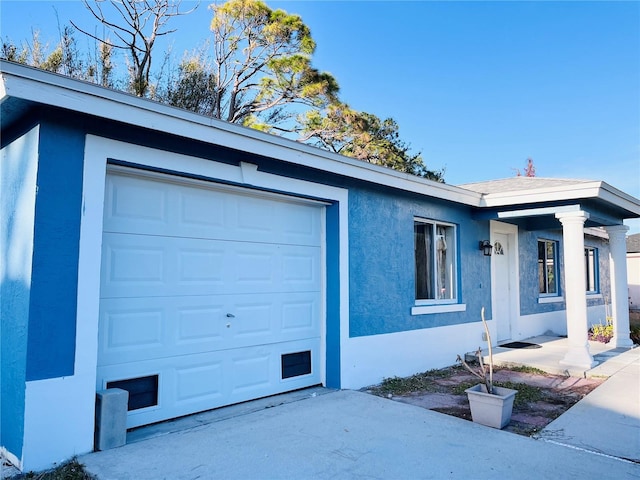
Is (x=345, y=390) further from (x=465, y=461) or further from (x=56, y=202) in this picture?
(x=56, y=202)

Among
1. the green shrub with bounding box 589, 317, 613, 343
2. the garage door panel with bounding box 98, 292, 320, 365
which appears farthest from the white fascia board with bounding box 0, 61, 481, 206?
the green shrub with bounding box 589, 317, 613, 343

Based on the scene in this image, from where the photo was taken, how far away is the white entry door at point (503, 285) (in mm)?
9170

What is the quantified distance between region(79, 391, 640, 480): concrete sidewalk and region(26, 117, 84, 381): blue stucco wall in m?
Answer: 0.86

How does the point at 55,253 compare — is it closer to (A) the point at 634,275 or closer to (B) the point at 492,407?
(B) the point at 492,407

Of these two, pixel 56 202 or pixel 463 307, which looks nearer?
pixel 56 202

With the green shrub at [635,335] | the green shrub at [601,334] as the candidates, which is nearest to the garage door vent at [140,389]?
the green shrub at [601,334]

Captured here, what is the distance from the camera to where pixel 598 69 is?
1073cm

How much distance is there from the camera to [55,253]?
11.5 feet

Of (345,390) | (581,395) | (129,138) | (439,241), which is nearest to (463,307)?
(439,241)

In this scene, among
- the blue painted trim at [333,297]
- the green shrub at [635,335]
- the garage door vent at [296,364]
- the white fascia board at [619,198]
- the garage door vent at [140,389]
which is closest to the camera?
the garage door vent at [140,389]

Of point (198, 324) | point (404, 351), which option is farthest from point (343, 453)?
point (404, 351)

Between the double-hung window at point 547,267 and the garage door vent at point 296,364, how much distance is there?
7550mm

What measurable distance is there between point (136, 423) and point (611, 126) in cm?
1552

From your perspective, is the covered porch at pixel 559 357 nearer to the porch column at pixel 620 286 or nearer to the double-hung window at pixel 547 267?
the porch column at pixel 620 286
